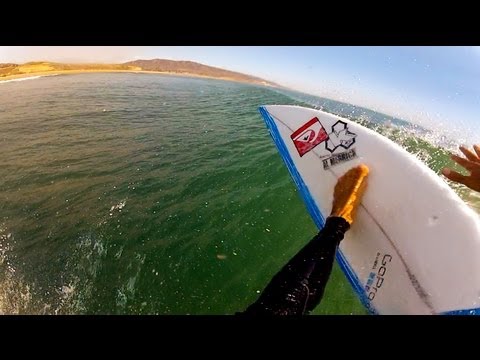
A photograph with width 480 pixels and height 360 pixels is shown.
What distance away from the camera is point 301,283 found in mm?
2299

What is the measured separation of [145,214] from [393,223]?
313cm

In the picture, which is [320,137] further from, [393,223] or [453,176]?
[453,176]

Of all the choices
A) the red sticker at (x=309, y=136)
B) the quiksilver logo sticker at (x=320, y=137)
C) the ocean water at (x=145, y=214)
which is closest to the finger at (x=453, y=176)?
the quiksilver logo sticker at (x=320, y=137)

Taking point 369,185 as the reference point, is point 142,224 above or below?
below

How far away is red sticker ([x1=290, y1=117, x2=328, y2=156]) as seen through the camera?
148 inches

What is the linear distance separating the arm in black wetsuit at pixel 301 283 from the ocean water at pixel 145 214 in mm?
1119

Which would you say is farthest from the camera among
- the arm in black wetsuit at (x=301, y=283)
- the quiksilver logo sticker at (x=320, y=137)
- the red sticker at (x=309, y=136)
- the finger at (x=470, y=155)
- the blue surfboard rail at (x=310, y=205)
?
the red sticker at (x=309, y=136)

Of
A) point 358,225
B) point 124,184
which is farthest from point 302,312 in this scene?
point 124,184

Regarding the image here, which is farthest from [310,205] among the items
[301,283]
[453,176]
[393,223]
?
[301,283]

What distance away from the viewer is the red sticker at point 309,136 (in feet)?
12.3

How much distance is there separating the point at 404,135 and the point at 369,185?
4.85 m

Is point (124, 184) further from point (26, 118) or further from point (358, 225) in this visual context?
point (26, 118)

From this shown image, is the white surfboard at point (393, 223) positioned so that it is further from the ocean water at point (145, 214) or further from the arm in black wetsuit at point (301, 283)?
the arm in black wetsuit at point (301, 283)

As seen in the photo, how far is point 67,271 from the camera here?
4090 mm
